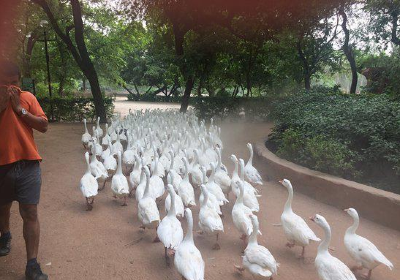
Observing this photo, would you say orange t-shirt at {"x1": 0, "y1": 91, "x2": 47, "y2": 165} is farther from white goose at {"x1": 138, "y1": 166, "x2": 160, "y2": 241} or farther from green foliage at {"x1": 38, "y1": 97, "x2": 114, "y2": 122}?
green foliage at {"x1": 38, "y1": 97, "x2": 114, "y2": 122}

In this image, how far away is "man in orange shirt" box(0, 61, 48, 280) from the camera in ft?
9.36

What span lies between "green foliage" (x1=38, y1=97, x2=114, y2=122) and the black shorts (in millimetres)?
12995

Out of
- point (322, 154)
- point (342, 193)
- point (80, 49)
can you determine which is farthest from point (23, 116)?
point (80, 49)

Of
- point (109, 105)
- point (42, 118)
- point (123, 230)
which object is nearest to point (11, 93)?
point (42, 118)

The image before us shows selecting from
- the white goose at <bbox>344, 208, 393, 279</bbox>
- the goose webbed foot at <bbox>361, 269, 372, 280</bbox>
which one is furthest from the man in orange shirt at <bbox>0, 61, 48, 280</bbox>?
the goose webbed foot at <bbox>361, 269, 372, 280</bbox>

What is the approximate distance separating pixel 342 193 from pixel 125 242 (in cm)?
352

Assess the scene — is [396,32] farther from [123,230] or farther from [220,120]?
[123,230]

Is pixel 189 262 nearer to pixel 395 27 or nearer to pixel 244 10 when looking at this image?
pixel 244 10

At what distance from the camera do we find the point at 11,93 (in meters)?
2.81

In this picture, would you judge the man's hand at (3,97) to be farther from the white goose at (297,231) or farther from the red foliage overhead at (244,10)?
the red foliage overhead at (244,10)

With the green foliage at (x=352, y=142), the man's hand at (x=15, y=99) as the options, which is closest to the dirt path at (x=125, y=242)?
the green foliage at (x=352, y=142)

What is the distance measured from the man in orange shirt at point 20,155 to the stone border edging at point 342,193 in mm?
4397

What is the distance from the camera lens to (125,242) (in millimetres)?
4004

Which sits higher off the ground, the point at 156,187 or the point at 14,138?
the point at 14,138
